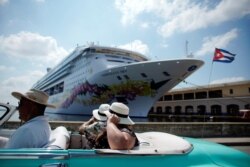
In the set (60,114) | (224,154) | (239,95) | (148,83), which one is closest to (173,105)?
(239,95)

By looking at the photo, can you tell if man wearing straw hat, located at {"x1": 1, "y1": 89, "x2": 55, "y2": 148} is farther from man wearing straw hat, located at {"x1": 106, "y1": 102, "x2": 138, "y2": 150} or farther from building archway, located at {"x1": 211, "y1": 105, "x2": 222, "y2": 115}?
building archway, located at {"x1": 211, "y1": 105, "x2": 222, "y2": 115}

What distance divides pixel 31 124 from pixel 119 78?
2374 cm

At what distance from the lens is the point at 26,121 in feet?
9.14

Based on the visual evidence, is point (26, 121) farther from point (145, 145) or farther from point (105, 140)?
point (145, 145)

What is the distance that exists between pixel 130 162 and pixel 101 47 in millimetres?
30415

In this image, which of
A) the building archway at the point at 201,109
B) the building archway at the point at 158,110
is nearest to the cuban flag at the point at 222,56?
the building archway at the point at 201,109

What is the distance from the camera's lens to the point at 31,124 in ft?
8.50

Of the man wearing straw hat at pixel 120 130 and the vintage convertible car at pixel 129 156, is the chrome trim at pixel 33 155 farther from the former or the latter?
the man wearing straw hat at pixel 120 130

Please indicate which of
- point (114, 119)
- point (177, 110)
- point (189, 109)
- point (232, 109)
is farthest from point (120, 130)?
point (177, 110)

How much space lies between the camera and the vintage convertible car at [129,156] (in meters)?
2.20

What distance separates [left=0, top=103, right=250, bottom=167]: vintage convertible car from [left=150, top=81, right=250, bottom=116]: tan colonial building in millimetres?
42154

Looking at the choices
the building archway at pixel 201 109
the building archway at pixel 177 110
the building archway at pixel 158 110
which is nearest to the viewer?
the building archway at pixel 201 109

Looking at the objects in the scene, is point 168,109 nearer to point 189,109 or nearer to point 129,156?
point 189,109

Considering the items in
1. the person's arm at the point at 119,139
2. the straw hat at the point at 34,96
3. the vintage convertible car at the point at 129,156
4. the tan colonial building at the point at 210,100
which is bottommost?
the vintage convertible car at the point at 129,156
